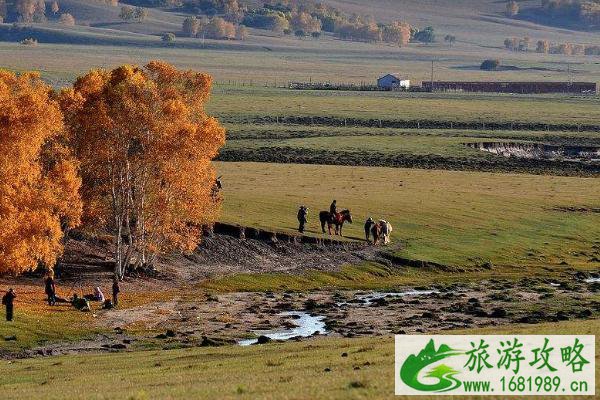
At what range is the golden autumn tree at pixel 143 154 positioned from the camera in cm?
6750

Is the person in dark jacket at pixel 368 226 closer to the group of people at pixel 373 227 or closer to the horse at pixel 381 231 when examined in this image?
the group of people at pixel 373 227

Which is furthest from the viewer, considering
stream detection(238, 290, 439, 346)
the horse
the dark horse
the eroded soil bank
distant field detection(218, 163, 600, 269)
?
distant field detection(218, 163, 600, 269)

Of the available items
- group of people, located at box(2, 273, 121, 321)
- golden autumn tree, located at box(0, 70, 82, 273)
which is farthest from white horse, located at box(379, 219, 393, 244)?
golden autumn tree, located at box(0, 70, 82, 273)

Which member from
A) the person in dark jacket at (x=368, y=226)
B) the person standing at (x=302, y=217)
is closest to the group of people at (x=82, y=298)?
the person standing at (x=302, y=217)

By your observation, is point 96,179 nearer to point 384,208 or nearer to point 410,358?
point 384,208

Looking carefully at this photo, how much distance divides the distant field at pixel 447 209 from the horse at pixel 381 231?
1.64 metres

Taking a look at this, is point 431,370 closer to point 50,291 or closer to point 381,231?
point 50,291

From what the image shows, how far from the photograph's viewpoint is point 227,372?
39.4 m

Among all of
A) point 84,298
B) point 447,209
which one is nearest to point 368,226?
point 447,209

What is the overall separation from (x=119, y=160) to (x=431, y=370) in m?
38.5

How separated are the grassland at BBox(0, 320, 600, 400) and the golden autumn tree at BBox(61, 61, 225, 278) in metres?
20.5

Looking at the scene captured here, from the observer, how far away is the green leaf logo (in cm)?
3130

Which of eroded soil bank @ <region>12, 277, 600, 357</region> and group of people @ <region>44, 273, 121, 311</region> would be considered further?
group of people @ <region>44, 273, 121, 311</region>

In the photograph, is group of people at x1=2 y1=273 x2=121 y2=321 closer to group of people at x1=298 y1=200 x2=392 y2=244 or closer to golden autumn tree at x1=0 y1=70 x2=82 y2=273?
golden autumn tree at x1=0 y1=70 x2=82 y2=273
